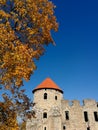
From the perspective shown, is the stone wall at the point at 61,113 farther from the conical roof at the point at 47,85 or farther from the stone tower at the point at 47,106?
the conical roof at the point at 47,85

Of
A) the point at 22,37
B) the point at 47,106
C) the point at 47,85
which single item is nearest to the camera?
the point at 22,37

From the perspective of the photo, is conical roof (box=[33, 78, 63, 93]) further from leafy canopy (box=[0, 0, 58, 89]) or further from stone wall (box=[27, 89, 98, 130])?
leafy canopy (box=[0, 0, 58, 89])

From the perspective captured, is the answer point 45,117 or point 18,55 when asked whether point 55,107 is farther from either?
point 18,55

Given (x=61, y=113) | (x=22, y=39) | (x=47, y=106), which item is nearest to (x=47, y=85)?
(x=47, y=106)

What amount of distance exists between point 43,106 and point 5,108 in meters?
24.1

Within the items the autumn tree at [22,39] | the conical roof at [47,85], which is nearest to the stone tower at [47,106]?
the conical roof at [47,85]

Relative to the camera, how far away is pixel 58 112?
3138 centimetres

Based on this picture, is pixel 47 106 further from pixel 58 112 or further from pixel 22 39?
pixel 22 39

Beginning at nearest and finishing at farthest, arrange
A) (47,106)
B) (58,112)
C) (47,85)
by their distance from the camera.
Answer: (58,112) → (47,106) → (47,85)

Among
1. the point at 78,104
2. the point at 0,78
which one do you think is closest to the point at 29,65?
the point at 0,78

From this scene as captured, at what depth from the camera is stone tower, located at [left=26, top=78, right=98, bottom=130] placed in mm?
31156

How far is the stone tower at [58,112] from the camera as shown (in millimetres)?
31156

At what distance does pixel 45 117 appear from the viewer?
32250mm

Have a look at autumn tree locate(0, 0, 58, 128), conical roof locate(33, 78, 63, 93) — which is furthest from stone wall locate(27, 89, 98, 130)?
autumn tree locate(0, 0, 58, 128)
